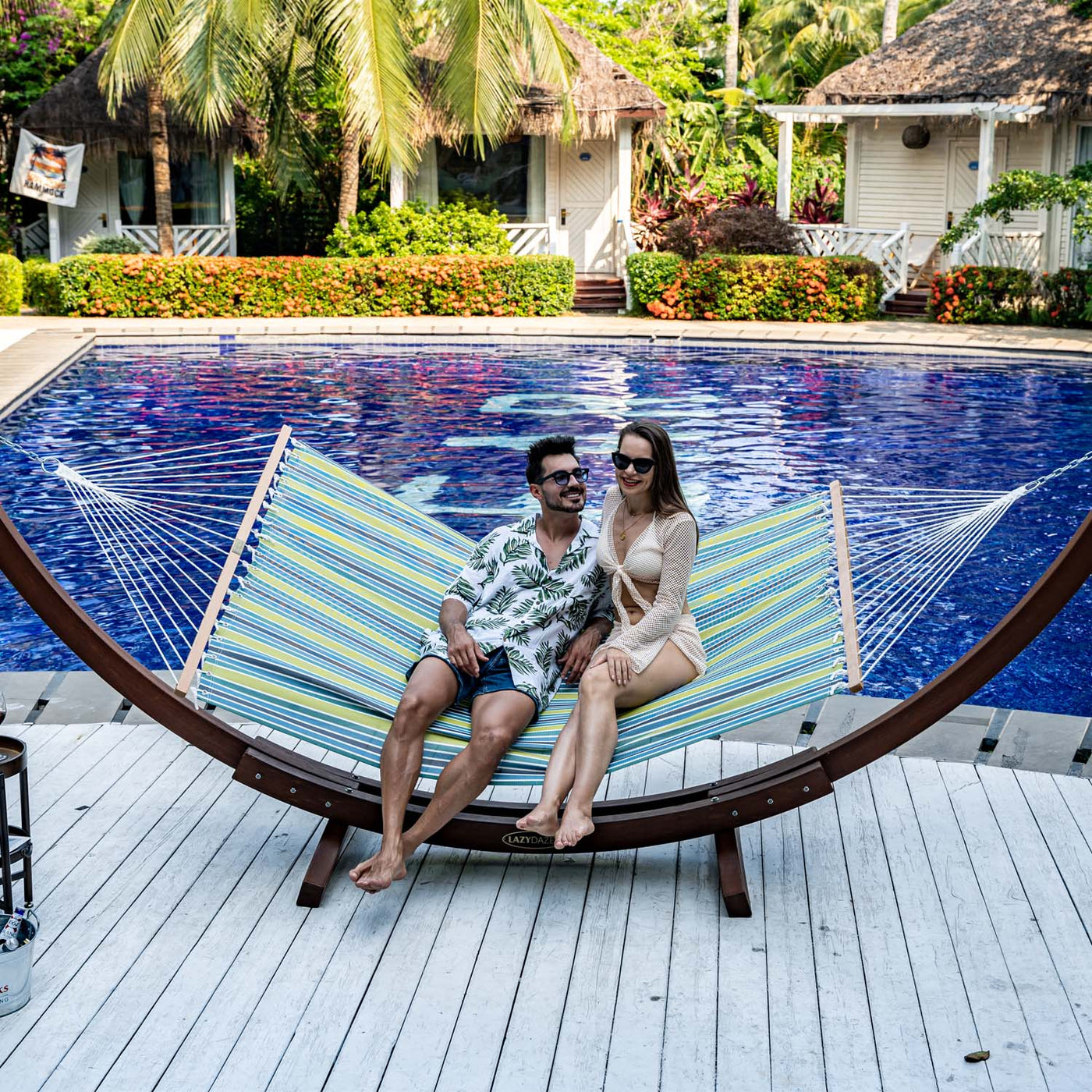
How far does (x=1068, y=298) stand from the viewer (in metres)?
17.1

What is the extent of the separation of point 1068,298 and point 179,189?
1362cm

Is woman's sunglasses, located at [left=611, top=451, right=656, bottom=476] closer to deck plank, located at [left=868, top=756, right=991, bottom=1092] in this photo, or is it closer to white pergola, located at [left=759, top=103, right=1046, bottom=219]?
deck plank, located at [left=868, top=756, right=991, bottom=1092]

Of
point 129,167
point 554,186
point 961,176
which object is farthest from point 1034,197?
point 129,167

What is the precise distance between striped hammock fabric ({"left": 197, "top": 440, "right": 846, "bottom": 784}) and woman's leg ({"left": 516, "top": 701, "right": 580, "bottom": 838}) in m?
0.06

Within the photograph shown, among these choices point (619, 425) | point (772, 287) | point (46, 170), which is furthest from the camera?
point (46, 170)

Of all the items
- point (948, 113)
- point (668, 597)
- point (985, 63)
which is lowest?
point (668, 597)

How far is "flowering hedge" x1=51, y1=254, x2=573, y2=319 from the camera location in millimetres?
18266

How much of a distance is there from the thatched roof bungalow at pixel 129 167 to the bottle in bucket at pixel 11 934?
768 inches

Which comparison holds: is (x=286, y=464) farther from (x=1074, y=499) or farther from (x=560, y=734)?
(x=1074, y=499)

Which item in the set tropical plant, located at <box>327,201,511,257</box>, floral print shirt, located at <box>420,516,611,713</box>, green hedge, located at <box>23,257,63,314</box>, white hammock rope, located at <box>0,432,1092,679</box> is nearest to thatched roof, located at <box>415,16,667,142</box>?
tropical plant, located at <box>327,201,511,257</box>

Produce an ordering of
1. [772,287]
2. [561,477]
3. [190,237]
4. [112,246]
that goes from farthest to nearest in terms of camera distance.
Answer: [190,237] < [112,246] < [772,287] < [561,477]

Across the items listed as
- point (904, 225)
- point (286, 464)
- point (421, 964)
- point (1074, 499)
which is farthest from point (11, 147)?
point (421, 964)

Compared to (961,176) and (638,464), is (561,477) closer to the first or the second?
(638,464)

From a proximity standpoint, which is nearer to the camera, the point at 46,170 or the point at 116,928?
the point at 116,928
